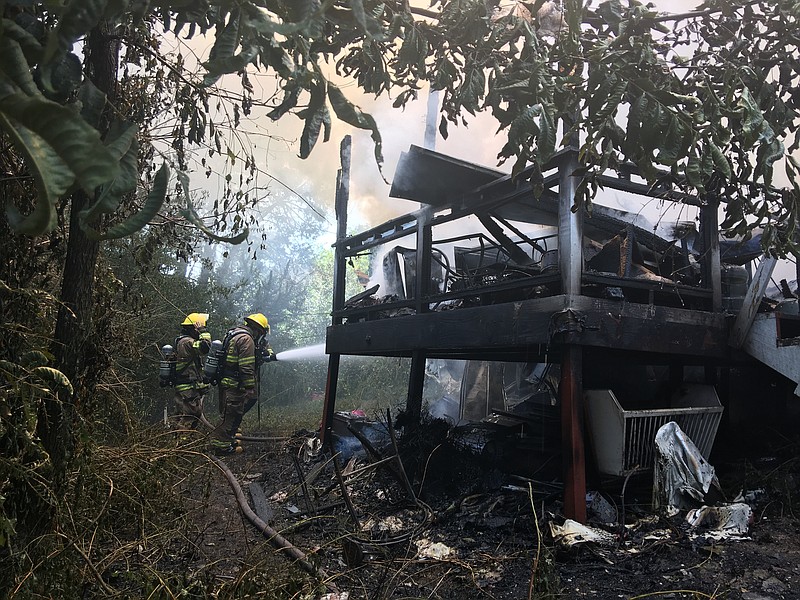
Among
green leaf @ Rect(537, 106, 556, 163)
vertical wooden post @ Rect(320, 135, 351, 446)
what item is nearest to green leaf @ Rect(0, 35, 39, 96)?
green leaf @ Rect(537, 106, 556, 163)

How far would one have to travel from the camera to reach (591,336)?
4.74 m

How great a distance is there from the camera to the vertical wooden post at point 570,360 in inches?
181

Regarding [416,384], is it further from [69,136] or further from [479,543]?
[69,136]

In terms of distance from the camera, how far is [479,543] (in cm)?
433

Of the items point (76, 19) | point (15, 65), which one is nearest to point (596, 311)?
point (76, 19)

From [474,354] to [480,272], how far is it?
6.99ft

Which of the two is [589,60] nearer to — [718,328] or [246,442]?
[718,328]

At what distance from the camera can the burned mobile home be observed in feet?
15.8

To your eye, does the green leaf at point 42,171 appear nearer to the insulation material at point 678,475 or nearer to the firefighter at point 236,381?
the insulation material at point 678,475

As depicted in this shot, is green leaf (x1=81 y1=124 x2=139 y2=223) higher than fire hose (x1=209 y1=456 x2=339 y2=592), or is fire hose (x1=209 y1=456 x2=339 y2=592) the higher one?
green leaf (x1=81 y1=124 x2=139 y2=223)

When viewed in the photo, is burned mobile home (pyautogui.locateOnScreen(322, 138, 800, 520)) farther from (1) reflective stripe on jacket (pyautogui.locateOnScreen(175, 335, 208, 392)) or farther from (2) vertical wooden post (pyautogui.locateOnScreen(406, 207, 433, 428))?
(1) reflective stripe on jacket (pyautogui.locateOnScreen(175, 335, 208, 392))

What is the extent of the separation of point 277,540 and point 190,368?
600 cm

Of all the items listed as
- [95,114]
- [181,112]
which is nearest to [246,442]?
[181,112]

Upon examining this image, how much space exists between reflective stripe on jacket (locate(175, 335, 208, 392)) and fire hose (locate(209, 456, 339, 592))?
17.2 feet
